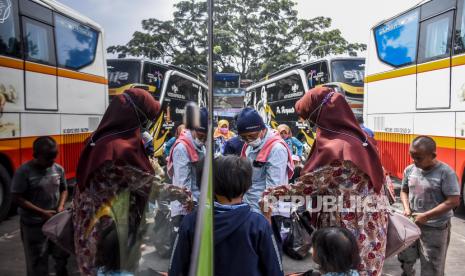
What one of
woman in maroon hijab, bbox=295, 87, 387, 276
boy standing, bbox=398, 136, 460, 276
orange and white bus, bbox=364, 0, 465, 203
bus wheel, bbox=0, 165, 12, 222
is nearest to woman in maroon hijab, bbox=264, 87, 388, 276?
woman in maroon hijab, bbox=295, 87, 387, 276

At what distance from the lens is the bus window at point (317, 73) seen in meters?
1.21

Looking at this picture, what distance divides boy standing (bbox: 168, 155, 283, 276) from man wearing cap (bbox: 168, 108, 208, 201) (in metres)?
0.35

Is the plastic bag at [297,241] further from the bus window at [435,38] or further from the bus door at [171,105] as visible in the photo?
the bus door at [171,105]

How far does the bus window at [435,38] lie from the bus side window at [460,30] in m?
0.03

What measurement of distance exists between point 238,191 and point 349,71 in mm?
567

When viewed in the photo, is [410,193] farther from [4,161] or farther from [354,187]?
[4,161]

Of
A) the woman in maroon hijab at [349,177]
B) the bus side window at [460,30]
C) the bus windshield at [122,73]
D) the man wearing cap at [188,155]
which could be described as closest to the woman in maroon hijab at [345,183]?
the woman in maroon hijab at [349,177]

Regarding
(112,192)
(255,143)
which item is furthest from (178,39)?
(255,143)

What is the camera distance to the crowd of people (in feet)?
2.21

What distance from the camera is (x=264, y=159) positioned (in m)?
1.83

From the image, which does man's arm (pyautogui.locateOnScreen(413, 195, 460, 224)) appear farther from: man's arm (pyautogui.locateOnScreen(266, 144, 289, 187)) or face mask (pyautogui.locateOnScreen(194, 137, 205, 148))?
face mask (pyautogui.locateOnScreen(194, 137, 205, 148))

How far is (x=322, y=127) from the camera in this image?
5.39 ft

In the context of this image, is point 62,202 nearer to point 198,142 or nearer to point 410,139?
point 198,142

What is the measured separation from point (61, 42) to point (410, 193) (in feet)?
6.33
